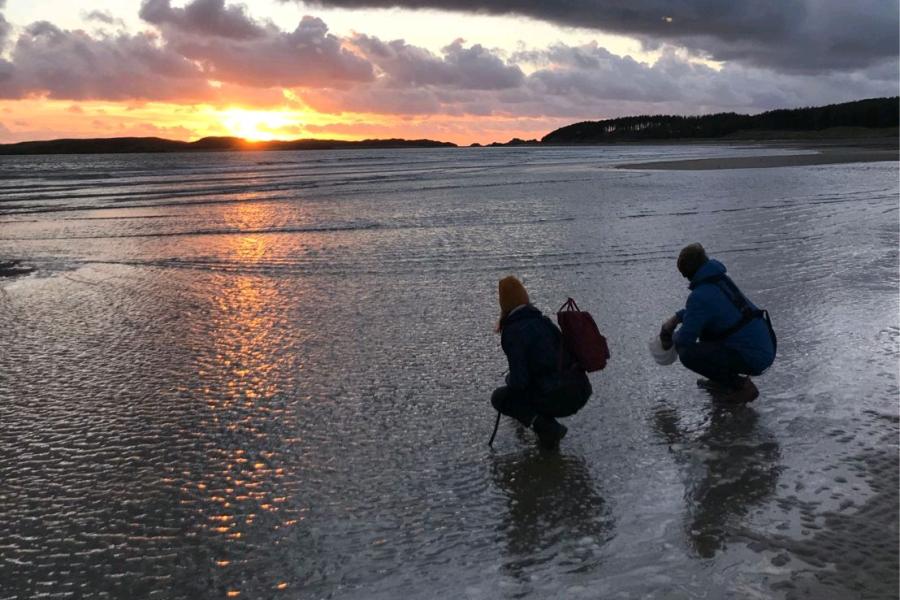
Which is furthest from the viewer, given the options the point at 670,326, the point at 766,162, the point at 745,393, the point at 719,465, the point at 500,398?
the point at 766,162

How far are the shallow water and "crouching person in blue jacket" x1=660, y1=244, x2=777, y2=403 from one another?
280 millimetres

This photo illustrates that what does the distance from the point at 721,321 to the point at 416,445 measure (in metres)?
2.48

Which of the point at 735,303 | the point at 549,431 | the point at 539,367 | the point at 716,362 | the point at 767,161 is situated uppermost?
the point at 767,161

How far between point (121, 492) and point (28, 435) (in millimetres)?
1439

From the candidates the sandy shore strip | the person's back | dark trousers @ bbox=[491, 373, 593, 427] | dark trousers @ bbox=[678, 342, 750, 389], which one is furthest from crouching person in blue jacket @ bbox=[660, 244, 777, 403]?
the sandy shore strip

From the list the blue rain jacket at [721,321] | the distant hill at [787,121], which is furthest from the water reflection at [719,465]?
the distant hill at [787,121]

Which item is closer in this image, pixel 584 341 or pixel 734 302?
pixel 584 341

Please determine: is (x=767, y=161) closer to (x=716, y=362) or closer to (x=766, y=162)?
(x=766, y=162)

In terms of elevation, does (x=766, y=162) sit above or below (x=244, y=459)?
above

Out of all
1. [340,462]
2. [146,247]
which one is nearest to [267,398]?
[340,462]

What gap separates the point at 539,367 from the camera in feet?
16.6

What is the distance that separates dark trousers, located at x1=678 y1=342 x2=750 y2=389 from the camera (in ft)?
19.1

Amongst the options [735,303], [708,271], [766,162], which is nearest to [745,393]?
[735,303]

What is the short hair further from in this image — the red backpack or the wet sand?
the wet sand
